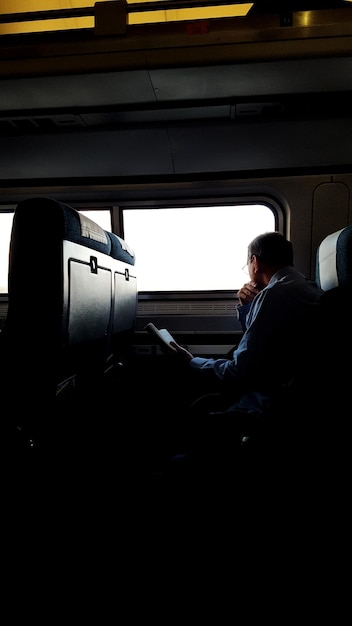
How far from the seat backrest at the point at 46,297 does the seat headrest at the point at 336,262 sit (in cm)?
103

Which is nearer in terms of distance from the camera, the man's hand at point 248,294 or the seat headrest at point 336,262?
the seat headrest at point 336,262

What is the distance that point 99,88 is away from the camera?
2287 mm

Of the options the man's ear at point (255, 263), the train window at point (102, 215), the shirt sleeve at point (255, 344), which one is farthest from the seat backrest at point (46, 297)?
the train window at point (102, 215)

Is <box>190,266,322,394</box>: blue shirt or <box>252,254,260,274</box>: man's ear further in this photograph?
<box>252,254,260,274</box>: man's ear

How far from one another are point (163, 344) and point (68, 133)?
1.78 metres

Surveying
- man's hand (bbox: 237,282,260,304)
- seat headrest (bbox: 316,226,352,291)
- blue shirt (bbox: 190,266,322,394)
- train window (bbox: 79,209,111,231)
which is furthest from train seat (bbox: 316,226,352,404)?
train window (bbox: 79,209,111,231)

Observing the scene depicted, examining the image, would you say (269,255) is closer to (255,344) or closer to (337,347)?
(255,344)

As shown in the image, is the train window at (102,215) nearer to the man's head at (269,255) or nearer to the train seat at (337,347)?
the man's head at (269,255)

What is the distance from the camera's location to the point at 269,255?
2066 mm

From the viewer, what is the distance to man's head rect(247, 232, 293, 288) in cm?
206

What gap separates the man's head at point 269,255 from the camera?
2.06 m

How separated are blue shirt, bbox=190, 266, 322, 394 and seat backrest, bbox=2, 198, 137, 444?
29.9 inches

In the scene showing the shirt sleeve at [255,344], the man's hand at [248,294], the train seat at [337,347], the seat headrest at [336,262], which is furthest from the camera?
the man's hand at [248,294]

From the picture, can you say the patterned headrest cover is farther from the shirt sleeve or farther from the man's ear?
the shirt sleeve
